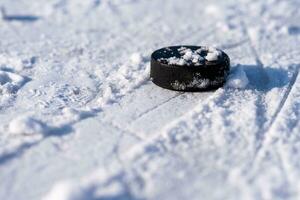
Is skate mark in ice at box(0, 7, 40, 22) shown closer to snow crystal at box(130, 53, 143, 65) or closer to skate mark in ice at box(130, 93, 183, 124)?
snow crystal at box(130, 53, 143, 65)

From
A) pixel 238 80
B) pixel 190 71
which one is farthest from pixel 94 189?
pixel 238 80

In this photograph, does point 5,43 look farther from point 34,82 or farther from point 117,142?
point 117,142

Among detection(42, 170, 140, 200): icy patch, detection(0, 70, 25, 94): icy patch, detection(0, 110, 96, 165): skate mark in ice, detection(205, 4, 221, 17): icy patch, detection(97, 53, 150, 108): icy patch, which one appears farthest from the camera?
detection(205, 4, 221, 17): icy patch

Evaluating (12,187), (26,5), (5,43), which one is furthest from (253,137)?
(26,5)

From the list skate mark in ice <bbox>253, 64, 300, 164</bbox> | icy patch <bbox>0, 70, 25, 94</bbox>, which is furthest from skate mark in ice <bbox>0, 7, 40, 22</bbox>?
skate mark in ice <bbox>253, 64, 300, 164</bbox>

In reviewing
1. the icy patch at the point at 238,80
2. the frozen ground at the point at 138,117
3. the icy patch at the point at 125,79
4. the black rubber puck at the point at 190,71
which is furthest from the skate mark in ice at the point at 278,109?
the icy patch at the point at 125,79

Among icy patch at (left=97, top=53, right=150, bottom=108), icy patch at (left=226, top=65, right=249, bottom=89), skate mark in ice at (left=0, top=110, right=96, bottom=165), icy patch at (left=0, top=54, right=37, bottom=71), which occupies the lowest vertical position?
icy patch at (left=226, top=65, right=249, bottom=89)

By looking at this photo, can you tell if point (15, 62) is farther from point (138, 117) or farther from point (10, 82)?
point (138, 117)
